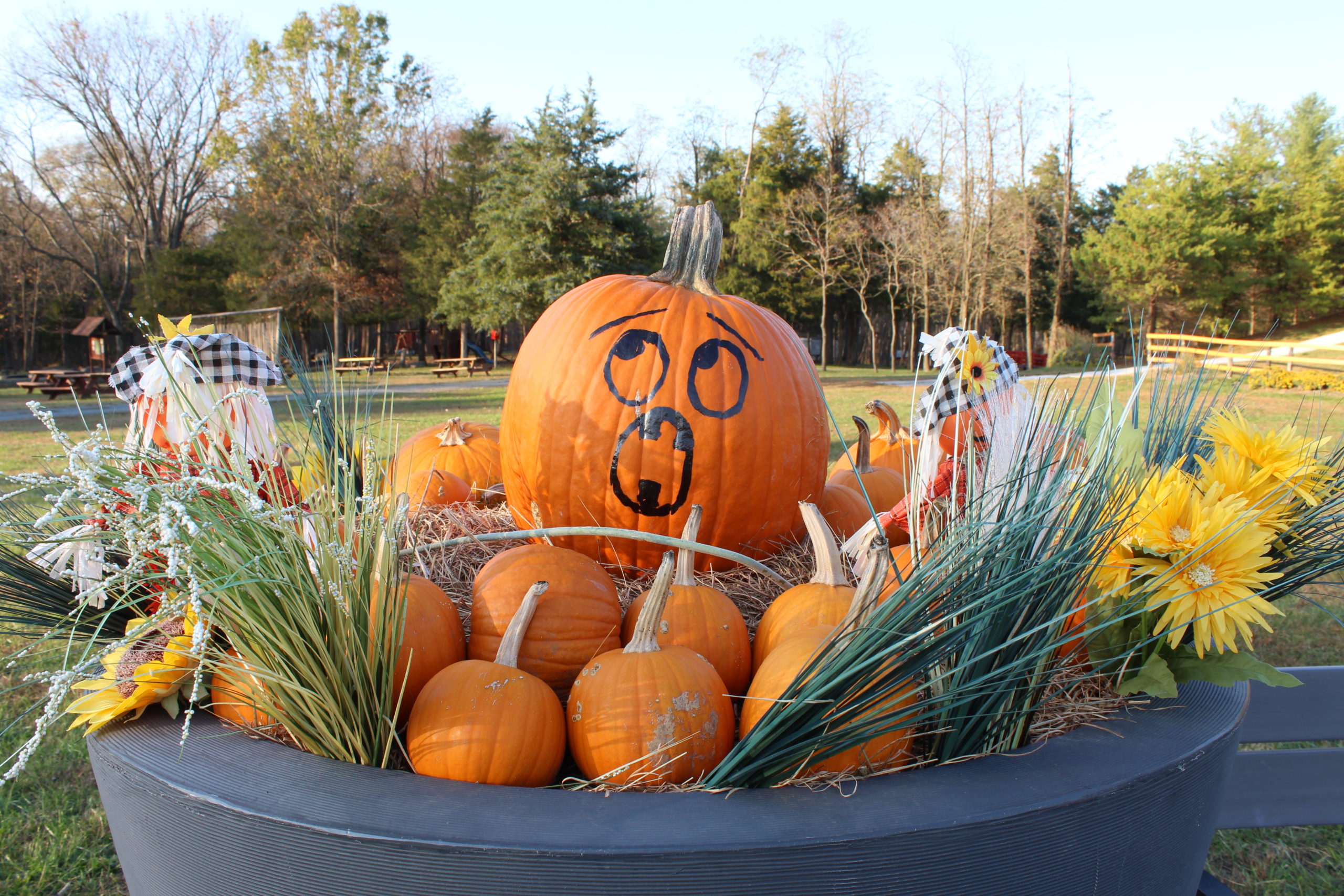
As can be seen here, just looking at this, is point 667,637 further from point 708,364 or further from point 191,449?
point 191,449

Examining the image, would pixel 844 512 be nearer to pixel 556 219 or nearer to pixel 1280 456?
pixel 1280 456

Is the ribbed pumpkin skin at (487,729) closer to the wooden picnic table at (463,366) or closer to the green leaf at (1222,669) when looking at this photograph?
the green leaf at (1222,669)

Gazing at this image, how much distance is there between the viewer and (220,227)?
38406 millimetres

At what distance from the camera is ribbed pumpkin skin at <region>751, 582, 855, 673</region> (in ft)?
5.24

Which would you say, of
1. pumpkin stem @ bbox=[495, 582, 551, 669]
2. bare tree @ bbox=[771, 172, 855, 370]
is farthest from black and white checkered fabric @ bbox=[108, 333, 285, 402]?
bare tree @ bbox=[771, 172, 855, 370]

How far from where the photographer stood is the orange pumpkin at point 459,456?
9.66ft

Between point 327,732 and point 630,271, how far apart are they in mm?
27702

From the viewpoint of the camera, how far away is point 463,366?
28.4m

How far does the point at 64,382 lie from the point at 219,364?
810 inches

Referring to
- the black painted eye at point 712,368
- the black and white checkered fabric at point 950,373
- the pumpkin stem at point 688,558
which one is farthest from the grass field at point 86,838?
the black painted eye at point 712,368

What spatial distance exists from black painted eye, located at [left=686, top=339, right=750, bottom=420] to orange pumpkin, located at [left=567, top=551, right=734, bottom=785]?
81 centimetres

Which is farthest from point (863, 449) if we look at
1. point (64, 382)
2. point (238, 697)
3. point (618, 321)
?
point (64, 382)

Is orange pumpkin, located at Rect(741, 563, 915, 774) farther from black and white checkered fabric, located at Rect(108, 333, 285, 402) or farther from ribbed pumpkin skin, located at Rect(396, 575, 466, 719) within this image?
black and white checkered fabric, located at Rect(108, 333, 285, 402)

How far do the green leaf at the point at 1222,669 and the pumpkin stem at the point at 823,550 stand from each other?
61 cm
